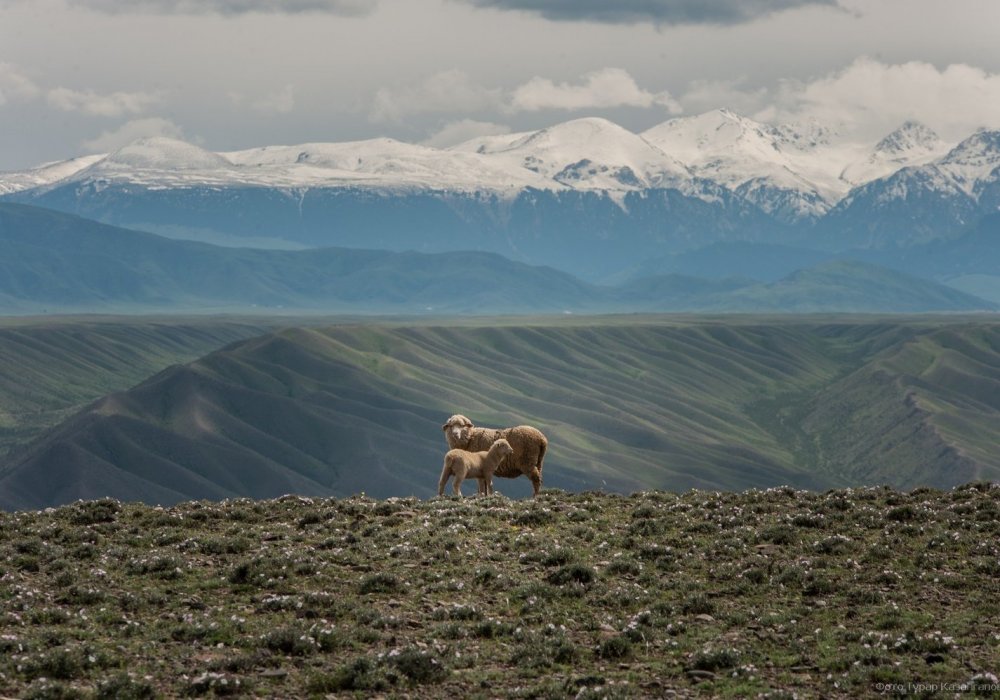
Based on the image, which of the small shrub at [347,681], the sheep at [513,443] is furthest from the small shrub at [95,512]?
the small shrub at [347,681]

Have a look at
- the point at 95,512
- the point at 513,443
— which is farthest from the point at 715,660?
the point at 95,512

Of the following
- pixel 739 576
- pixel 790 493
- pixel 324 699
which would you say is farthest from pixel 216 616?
pixel 790 493

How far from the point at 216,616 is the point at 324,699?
449 centimetres

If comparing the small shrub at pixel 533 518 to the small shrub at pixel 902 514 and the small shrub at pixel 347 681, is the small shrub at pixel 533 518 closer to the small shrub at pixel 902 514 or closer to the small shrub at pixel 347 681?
the small shrub at pixel 902 514

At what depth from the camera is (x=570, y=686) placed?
22656 millimetres

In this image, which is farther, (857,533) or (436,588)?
(857,533)

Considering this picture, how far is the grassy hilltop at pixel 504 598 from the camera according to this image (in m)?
22.9

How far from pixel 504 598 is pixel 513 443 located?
13.1 meters

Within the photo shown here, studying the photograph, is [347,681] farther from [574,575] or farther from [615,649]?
[574,575]

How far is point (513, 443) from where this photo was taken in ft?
133

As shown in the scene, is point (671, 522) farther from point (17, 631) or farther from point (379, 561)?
point (17, 631)

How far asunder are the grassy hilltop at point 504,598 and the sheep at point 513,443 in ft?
14.6

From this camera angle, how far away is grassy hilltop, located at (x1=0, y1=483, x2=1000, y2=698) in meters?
22.9

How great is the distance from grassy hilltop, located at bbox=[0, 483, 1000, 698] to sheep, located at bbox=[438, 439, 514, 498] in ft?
8.09
